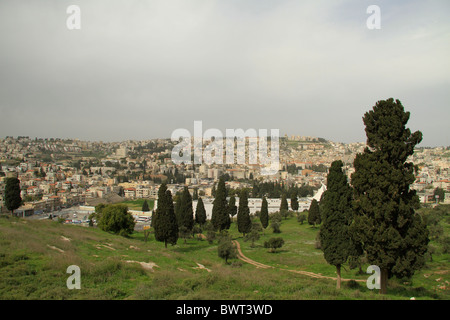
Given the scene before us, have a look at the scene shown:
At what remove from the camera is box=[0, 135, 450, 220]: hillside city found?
264 ft

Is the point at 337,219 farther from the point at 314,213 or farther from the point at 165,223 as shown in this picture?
the point at 314,213

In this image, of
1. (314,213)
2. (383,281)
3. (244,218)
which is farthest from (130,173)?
(383,281)

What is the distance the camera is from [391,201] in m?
8.52

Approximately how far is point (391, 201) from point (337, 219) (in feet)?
8.84

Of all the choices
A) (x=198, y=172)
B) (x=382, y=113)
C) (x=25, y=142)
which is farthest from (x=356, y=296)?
(x=25, y=142)

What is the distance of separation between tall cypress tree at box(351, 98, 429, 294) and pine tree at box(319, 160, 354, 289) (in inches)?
69.7

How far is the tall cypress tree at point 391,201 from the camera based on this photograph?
27.7 feet

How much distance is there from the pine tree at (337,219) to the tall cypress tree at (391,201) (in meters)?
1.77

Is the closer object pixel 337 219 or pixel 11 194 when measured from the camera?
pixel 337 219

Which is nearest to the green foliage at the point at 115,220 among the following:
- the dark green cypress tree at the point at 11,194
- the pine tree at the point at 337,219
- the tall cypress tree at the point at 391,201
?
the dark green cypress tree at the point at 11,194

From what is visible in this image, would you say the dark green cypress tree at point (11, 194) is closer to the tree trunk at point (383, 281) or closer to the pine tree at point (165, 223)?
the pine tree at point (165, 223)

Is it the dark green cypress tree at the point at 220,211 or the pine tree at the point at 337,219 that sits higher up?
the pine tree at the point at 337,219

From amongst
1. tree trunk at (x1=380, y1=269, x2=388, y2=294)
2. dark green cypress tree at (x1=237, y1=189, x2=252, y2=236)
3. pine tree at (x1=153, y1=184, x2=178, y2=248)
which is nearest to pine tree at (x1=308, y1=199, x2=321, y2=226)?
dark green cypress tree at (x1=237, y1=189, x2=252, y2=236)
